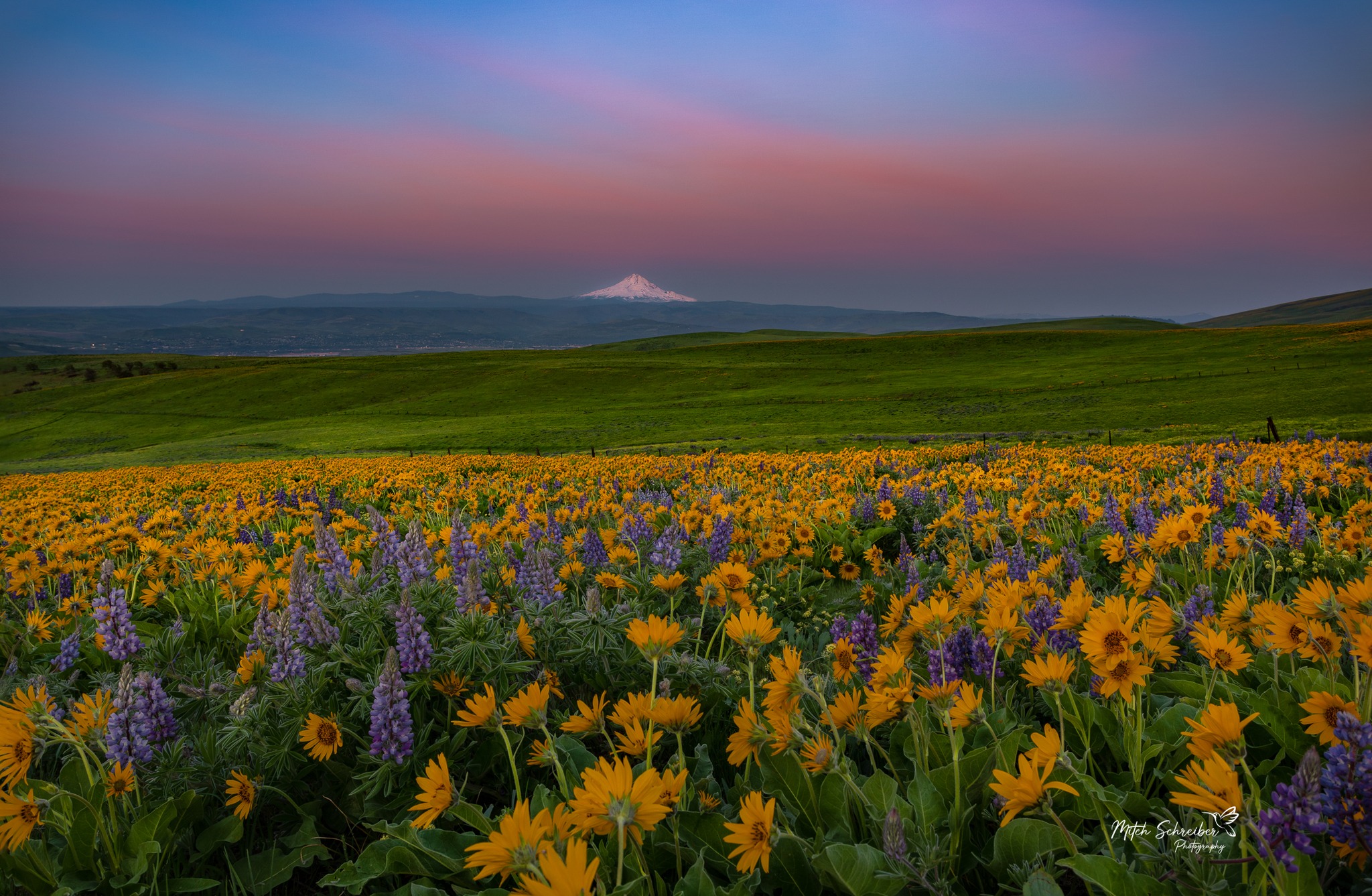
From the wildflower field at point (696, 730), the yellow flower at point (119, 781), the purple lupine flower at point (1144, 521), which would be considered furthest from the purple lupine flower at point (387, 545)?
the purple lupine flower at point (1144, 521)

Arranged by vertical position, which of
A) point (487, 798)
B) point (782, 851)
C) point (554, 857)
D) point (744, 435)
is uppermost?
point (554, 857)

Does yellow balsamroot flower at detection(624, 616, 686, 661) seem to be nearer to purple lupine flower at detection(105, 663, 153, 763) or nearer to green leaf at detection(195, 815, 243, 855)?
green leaf at detection(195, 815, 243, 855)

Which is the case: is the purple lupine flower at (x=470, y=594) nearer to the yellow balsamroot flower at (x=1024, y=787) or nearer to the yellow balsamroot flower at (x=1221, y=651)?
the yellow balsamroot flower at (x=1024, y=787)

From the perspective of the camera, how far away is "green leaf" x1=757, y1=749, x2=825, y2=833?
2.11 meters

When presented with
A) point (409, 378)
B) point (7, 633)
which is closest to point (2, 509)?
point (7, 633)

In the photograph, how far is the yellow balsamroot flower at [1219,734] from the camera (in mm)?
1448

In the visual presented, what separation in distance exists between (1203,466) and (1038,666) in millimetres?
8779

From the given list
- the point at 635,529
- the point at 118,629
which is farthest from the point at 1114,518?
the point at 118,629

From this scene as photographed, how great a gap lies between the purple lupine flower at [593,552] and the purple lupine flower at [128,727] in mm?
2569

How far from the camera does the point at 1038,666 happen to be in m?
1.93

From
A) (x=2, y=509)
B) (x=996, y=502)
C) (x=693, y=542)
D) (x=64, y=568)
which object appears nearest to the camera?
(x=64, y=568)

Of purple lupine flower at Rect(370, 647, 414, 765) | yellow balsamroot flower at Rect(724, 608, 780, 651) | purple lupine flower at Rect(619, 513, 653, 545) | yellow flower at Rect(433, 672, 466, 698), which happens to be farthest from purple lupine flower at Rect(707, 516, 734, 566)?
purple lupine flower at Rect(370, 647, 414, 765)

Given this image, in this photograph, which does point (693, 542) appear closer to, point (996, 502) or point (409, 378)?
point (996, 502)

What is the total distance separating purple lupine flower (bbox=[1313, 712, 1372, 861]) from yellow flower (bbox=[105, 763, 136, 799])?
10.8ft
